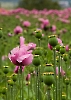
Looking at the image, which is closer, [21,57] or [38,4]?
[21,57]

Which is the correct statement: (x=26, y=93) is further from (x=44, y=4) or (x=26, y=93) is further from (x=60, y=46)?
(x=44, y=4)

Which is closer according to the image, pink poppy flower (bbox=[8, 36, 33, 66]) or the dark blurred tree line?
pink poppy flower (bbox=[8, 36, 33, 66])

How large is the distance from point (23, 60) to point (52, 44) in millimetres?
172

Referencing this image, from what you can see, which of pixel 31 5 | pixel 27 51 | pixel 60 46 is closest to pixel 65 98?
pixel 60 46

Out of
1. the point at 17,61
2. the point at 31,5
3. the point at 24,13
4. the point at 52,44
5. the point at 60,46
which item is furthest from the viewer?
the point at 31,5

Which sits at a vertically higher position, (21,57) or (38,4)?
(21,57)

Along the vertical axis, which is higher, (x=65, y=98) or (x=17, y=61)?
(x=17, y=61)

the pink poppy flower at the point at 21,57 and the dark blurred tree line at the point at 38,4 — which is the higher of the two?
the pink poppy flower at the point at 21,57

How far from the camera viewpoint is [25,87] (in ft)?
7.06

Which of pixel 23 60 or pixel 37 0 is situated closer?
pixel 23 60

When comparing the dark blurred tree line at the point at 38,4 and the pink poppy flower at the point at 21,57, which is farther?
the dark blurred tree line at the point at 38,4

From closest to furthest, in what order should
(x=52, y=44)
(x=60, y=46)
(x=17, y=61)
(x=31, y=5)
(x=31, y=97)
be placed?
(x=17, y=61) → (x=52, y=44) → (x=60, y=46) → (x=31, y=97) → (x=31, y=5)

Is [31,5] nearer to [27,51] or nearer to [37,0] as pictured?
[37,0]

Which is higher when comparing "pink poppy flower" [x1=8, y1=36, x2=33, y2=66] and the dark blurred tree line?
"pink poppy flower" [x1=8, y1=36, x2=33, y2=66]
